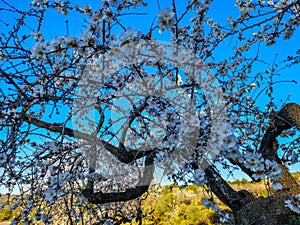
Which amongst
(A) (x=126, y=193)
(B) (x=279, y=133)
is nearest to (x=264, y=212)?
(B) (x=279, y=133)

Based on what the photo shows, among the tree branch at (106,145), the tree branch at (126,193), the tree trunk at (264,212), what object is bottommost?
the tree trunk at (264,212)

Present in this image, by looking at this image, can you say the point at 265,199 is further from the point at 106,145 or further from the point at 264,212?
the point at 106,145

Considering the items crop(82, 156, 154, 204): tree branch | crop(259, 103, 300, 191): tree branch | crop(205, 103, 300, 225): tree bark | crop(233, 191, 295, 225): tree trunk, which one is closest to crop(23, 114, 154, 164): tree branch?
crop(82, 156, 154, 204): tree branch

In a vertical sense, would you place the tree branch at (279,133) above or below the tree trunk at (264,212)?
above

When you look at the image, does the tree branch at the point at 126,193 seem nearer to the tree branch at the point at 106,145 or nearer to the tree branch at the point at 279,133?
the tree branch at the point at 106,145

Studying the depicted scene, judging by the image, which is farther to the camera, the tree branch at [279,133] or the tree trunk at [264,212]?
the tree branch at [279,133]

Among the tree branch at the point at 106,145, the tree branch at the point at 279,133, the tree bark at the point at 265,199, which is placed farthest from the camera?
the tree branch at the point at 279,133

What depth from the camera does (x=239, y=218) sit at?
9.71 feet

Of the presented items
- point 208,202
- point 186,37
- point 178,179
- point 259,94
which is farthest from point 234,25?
point 208,202

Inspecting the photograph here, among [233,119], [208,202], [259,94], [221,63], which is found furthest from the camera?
[221,63]

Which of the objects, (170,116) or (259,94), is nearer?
(170,116)

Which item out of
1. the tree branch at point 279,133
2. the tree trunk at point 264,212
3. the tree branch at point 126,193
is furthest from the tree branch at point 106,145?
the tree branch at point 279,133

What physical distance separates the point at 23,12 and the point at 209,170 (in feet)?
7.95

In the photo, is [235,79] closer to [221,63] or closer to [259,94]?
[221,63]
